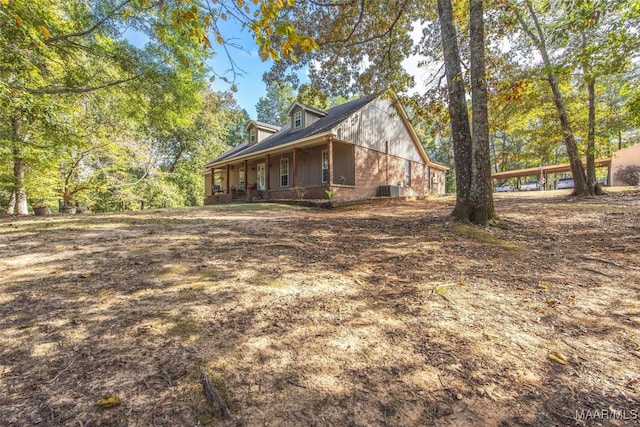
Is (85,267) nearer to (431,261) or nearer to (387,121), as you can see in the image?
(431,261)

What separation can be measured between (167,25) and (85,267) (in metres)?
6.34

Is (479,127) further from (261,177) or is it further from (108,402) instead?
(261,177)

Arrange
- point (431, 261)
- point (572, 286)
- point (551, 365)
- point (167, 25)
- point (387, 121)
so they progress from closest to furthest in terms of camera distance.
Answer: point (551, 365), point (572, 286), point (431, 261), point (167, 25), point (387, 121)

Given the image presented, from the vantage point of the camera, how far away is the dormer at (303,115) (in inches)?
659

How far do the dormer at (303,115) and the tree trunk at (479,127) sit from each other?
1193 cm

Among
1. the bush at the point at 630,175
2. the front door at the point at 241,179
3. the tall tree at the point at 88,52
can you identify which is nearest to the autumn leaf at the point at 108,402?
the tall tree at the point at 88,52

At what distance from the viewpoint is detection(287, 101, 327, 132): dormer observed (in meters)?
16.7

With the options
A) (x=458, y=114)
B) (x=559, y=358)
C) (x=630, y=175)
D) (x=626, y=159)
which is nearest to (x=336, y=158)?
(x=458, y=114)

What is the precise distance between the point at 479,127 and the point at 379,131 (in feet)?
36.9

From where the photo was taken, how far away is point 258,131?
67.5ft

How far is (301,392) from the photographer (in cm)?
148

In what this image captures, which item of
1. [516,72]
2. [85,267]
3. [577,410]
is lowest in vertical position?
[577,410]

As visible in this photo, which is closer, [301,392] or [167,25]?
[301,392]

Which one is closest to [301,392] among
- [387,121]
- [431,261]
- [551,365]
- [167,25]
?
[551,365]
